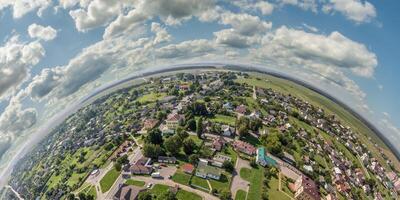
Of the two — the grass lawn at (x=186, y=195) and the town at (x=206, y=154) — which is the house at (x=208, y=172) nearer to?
the town at (x=206, y=154)

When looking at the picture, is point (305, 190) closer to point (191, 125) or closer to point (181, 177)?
point (181, 177)

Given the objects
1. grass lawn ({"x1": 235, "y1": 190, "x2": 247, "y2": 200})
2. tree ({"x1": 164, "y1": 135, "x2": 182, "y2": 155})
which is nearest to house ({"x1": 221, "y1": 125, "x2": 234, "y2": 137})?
tree ({"x1": 164, "y1": 135, "x2": 182, "y2": 155})

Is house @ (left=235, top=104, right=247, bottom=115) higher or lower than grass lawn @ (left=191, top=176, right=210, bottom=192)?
higher

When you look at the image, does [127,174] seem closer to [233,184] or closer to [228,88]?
[233,184]

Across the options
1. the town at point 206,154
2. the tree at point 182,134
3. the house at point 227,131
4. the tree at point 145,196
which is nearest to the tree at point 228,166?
the town at point 206,154

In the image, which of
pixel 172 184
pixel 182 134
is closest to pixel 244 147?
pixel 182 134

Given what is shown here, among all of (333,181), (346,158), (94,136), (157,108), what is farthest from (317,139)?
(94,136)

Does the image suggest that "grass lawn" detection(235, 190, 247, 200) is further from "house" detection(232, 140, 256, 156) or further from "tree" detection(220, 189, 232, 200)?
"house" detection(232, 140, 256, 156)
